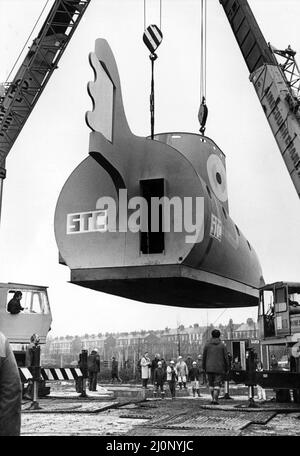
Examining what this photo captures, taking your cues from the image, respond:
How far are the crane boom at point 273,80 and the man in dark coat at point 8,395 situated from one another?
913 cm

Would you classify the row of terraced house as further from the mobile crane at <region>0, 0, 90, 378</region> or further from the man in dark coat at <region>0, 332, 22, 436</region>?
the man in dark coat at <region>0, 332, 22, 436</region>

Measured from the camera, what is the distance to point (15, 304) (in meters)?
12.8

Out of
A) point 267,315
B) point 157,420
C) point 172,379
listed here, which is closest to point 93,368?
point 172,379

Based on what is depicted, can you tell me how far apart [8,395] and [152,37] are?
7.38m

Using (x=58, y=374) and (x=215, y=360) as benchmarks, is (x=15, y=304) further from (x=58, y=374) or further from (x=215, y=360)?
(x=215, y=360)

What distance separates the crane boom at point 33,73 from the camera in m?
16.2

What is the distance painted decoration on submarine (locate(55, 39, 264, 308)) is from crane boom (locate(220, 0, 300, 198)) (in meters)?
3.46

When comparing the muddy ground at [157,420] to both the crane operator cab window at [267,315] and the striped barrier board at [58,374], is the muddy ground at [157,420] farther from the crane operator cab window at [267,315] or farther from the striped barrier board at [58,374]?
the crane operator cab window at [267,315]

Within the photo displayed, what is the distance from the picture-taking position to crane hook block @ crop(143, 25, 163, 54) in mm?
9039

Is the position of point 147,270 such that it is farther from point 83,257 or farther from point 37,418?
point 37,418
